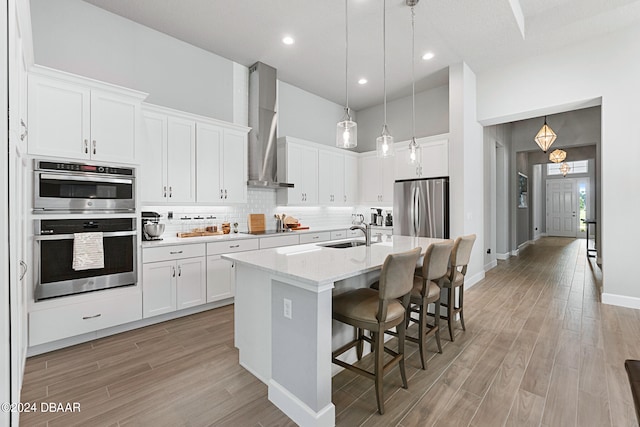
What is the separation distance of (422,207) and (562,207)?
36.3ft

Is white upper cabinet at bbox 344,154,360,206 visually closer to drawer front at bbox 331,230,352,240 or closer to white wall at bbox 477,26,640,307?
drawer front at bbox 331,230,352,240

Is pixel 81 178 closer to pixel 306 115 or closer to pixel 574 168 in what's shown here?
pixel 306 115

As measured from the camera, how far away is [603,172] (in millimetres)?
3844

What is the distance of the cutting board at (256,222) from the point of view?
15.2 feet

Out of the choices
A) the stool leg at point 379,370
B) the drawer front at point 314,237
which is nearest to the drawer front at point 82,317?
the drawer front at point 314,237

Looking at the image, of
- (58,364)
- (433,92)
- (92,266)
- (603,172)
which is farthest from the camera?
(433,92)

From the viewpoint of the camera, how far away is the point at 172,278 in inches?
131

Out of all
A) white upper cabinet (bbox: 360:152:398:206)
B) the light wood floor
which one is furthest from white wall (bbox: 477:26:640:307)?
white upper cabinet (bbox: 360:152:398:206)

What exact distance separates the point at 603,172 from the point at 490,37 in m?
2.32

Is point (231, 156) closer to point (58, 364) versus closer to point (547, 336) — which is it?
point (58, 364)

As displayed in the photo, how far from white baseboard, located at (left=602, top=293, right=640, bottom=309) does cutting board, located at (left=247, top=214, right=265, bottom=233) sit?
16.0 ft

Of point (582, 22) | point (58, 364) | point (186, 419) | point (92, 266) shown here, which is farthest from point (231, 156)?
point (582, 22)

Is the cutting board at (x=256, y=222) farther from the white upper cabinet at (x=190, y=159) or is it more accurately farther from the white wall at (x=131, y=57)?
the white wall at (x=131, y=57)

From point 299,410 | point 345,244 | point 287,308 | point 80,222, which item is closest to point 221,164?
point 80,222
